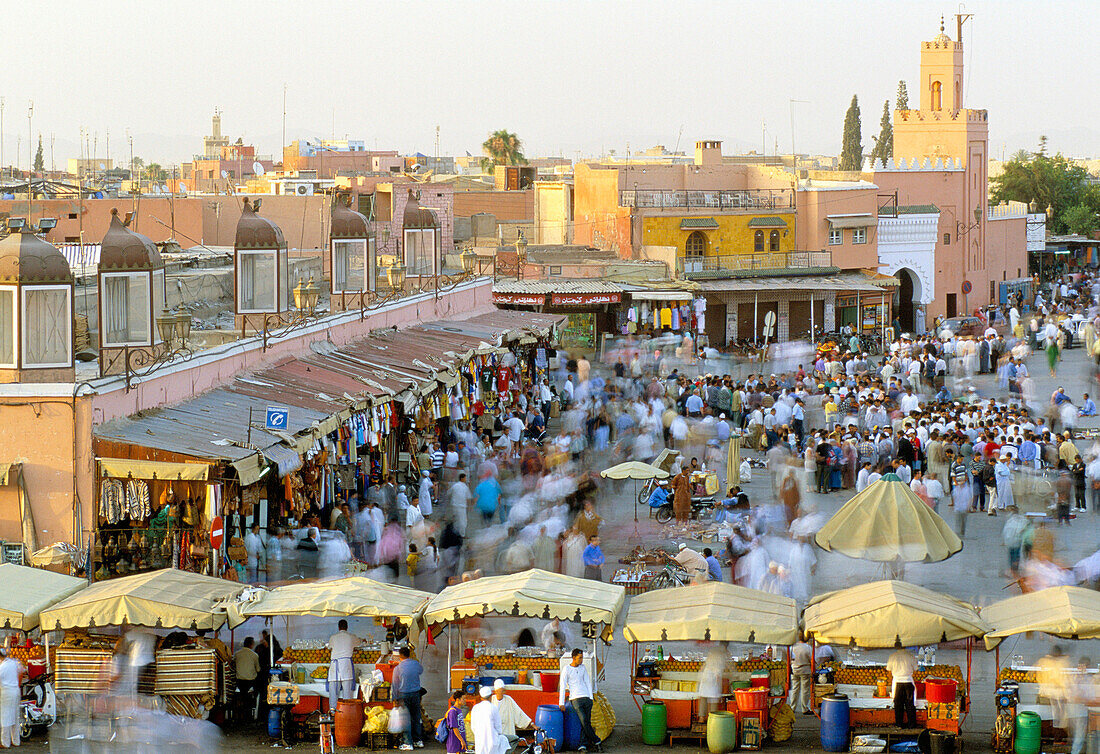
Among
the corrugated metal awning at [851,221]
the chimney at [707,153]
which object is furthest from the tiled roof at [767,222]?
the chimney at [707,153]

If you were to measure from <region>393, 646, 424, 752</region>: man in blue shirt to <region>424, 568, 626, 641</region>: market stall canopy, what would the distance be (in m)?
0.38

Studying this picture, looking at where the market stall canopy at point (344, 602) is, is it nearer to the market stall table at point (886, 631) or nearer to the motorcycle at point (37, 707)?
the motorcycle at point (37, 707)

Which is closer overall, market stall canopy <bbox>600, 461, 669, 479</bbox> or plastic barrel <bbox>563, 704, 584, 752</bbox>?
plastic barrel <bbox>563, 704, 584, 752</bbox>

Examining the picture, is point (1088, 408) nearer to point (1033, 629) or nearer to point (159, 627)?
point (1033, 629)

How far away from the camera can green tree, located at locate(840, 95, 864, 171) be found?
83.0m

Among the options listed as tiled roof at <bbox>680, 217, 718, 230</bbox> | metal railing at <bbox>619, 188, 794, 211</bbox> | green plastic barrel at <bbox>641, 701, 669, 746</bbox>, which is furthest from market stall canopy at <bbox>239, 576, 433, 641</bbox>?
metal railing at <bbox>619, 188, 794, 211</bbox>

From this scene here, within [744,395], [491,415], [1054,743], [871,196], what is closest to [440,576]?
[1054,743]

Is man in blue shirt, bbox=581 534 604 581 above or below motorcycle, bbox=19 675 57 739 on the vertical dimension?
above

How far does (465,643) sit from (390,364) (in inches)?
306

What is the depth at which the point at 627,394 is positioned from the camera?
28.3 metres

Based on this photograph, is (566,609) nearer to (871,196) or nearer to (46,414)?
(46,414)

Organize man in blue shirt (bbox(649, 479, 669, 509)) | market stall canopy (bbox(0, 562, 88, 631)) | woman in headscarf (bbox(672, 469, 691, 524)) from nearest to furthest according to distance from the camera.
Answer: market stall canopy (bbox(0, 562, 88, 631)) < woman in headscarf (bbox(672, 469, 691, 524)) < man in blue shirt (bbox(649, 479, 669, 509))

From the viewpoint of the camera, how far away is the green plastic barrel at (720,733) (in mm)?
11547

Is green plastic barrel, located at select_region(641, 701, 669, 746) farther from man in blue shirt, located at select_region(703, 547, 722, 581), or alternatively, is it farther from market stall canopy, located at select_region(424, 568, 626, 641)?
man in blue shirt, located at select_region(703, 547, 722, 581)
